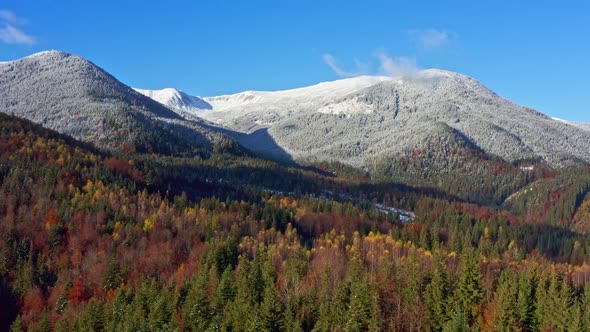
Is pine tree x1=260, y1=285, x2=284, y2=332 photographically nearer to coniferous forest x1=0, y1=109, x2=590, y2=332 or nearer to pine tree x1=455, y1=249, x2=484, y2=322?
coniferous forest x1=0, y1=109, x2=590, y2=332

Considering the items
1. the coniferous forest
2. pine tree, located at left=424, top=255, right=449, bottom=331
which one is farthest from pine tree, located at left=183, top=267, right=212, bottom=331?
pine tree, located at left=424, top=255, right=449, bottom=331

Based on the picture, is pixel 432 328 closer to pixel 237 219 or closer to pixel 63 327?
pixel 63 327

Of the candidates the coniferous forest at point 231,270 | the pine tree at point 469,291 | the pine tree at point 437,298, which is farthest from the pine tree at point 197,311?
the pine tree at point 469,291

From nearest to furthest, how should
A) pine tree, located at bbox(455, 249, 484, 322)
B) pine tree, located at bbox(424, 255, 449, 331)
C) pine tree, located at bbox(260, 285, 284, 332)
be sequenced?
pine tree, located at bbox(260, 285, 284, 332) → pine tree, located at bbox(424, 255, 449, 331) → pine tree, located at bbox(455, 249, 484, 322)

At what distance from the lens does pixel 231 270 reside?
120 metres

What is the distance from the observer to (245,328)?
8606 cm

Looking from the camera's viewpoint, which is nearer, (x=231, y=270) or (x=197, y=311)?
(x=197, y=311)

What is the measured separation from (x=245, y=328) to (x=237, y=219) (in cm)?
8897

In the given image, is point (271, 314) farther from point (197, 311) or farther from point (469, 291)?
point (469, 291)

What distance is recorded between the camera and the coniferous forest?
8781 centimetres

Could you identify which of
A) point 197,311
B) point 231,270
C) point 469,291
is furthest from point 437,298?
point 231,270

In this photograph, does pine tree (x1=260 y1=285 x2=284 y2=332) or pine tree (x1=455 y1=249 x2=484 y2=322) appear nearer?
pine tree (x1=260 y1=285 x2=284 y2=332)

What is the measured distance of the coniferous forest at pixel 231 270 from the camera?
87.8 metres

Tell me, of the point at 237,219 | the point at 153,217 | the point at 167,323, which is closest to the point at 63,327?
the point at 167,323
